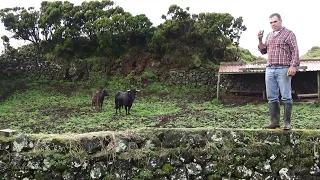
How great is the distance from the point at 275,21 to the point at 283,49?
45 centimetres

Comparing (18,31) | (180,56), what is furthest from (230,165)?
(18,31)

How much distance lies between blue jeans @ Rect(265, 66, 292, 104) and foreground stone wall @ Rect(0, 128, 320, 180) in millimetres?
568

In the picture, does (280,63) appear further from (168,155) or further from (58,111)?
(58,111)

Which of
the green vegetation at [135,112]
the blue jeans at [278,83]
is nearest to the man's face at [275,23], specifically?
the blue jeans at [278,83]

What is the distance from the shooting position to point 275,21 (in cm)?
586

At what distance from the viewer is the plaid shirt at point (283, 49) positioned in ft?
19.1

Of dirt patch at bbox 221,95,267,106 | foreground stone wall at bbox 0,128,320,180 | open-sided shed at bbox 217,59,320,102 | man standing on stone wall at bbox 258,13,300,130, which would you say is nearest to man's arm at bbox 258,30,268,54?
man standing on stone wall at bbox 258,13,300,130

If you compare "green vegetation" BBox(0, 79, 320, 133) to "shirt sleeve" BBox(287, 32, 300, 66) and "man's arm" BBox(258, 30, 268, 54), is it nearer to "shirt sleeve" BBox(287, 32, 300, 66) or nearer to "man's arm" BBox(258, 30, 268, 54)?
"man's arm" BBox(258, 30, 268, 54)

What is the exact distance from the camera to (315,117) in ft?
44.2

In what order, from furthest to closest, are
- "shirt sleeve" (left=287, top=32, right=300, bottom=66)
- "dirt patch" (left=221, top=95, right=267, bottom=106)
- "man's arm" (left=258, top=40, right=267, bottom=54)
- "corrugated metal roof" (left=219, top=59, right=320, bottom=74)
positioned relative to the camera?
"dirt patch" (left=221, top=95, right=267, bottom=106), "corrugated metal roof" (left=219, top=59, right=320, bottom=74), "man's arm" (left=258, top=40, right=267, bottom=54), "shirt sleeve" (left=287, top=32, right=300, bottom=66)

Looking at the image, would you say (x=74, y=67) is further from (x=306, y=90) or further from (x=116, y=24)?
(x=306, y=90)

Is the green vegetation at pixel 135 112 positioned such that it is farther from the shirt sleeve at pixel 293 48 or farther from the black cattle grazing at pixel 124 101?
the shirt sleeve at pixel 293 48

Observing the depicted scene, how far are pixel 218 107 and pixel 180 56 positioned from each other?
6616 mm

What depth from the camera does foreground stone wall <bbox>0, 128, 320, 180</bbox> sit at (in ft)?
18.5
